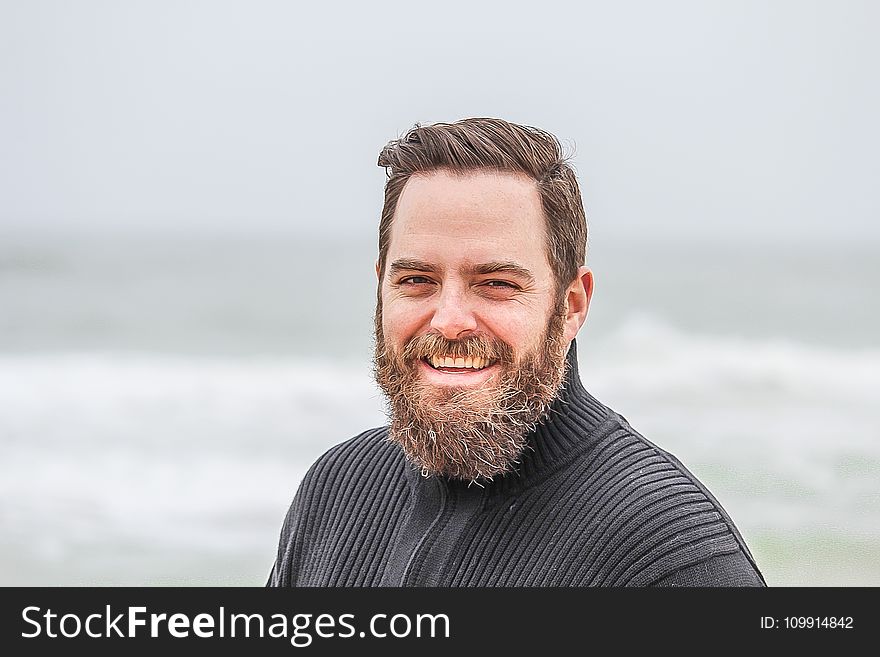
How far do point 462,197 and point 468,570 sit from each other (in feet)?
2.13

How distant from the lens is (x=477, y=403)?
188 centimetres

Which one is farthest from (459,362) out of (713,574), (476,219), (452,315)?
(713,574)

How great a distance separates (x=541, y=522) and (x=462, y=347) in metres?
0.33

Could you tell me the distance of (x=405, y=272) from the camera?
183cm

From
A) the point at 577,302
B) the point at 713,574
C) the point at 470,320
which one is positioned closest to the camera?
the point at 713,574

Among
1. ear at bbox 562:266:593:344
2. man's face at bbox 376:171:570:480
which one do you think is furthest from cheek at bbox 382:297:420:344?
ear at bbox 562:266:593:344

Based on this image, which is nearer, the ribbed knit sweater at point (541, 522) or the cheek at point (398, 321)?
the ribbed knit sweater at point (541, 522)

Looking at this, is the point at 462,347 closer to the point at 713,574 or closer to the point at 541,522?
the point at 541,522

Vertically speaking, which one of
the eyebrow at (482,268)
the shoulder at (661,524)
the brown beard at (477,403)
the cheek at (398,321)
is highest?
the eyebrow at (482,268)

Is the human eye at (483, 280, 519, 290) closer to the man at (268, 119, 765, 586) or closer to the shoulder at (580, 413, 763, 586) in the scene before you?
the man at (268, 119, 765, 586)

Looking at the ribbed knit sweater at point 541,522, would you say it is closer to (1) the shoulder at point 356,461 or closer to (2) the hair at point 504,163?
(1) the shoulder at point 356,461

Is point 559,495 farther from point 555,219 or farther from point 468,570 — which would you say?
point 555,219

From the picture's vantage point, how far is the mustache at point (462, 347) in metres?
1.81

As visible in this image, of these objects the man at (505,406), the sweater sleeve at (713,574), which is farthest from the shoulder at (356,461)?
the sweater sleeve at (713,574)
